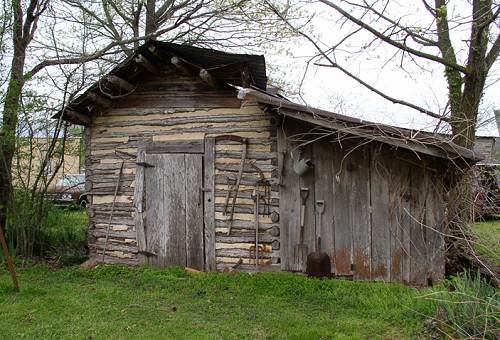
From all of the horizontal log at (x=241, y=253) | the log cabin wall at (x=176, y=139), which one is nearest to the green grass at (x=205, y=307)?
→ the horizontal log at (x=241, y=253)

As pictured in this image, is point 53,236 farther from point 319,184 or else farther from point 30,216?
point 319,184

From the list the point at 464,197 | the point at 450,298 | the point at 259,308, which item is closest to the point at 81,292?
the point at 259,308

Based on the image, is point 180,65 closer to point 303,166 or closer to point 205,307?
point 303,166

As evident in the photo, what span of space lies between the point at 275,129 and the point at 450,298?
3.47 m

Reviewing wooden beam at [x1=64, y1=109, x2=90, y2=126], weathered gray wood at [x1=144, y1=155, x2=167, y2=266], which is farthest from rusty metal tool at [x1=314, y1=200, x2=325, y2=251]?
wooden beam at [x1=64, y1=109, x2=90, y2=126]

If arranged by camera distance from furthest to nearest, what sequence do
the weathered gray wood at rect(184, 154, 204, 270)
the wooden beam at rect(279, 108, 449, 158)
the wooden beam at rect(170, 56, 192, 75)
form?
the weathered gray wood at rect(184, 154, 204, 270) → the wooden beam at rect(170, 56, 192, 75) → the wooden beam at rect(279, 108, 449, 158)

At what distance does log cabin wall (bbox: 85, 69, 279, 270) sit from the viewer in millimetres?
6895

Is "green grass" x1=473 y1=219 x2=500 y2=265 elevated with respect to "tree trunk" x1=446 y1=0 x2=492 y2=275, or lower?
lower

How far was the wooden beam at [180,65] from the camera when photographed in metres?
6.78

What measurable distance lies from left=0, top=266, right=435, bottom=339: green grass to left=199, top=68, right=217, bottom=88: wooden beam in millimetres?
3010

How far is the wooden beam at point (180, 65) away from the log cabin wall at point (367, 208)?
74.6 inches

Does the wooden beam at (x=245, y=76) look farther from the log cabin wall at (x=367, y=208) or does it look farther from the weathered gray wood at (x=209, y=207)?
the weathered gray wood at (x=209, y=207)

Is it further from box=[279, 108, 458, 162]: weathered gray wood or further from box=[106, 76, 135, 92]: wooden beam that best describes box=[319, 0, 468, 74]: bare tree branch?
box=[106, 76, 135, 92]: wooden beam

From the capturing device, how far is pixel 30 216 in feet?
26.9
